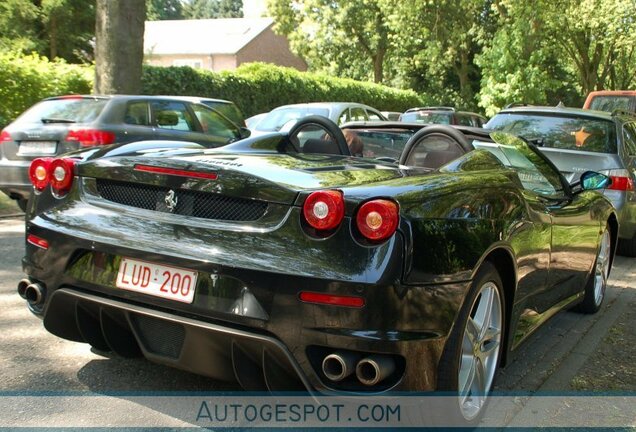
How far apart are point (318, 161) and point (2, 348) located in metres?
2.16

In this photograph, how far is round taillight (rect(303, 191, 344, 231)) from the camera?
257 cm

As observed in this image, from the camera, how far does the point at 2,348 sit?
3.87 m

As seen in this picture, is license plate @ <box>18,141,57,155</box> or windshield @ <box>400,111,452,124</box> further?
windshield @ <box>400,111,452,124</box>

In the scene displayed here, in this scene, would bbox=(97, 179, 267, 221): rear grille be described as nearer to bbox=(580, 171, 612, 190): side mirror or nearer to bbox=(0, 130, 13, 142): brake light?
bbox=(580, 171, 612, 190): side mirror

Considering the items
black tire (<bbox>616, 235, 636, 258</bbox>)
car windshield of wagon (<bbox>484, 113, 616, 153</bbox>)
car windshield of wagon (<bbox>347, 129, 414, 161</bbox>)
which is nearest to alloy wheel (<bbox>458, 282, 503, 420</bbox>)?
car windshield of wagon (<bbox>347, 129, 414, 161</bbox>)

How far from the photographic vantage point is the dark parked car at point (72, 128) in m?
7.90

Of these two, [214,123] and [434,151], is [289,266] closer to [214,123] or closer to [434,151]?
[434,151]

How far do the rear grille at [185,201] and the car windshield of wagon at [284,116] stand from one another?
31.7ft

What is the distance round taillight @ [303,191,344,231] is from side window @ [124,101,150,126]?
6444mm

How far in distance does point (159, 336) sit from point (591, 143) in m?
6.22

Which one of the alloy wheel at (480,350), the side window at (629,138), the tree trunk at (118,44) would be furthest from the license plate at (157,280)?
the tree trunk at (118,44)

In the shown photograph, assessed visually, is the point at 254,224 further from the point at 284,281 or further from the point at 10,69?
the point at 10,69

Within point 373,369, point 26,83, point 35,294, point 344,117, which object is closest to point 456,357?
point 373,369

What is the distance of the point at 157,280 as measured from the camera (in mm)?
2770
